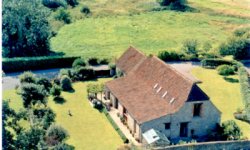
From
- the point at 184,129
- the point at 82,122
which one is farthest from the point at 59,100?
the point at 184,129

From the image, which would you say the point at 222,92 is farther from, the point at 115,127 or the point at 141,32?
the point at 141,32

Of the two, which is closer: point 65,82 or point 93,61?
point 65,82

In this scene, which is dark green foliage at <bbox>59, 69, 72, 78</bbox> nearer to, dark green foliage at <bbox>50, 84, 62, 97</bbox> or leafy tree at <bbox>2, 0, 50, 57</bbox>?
dark green foliage at <bbox>50, 84, 62, 97</bbox>

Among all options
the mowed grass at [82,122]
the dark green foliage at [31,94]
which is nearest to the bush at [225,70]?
the mowed grass at [82,122]

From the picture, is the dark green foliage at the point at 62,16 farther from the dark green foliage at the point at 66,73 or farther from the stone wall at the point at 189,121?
the stone wall at the point at 189,121

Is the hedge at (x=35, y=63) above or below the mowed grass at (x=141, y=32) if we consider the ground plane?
below

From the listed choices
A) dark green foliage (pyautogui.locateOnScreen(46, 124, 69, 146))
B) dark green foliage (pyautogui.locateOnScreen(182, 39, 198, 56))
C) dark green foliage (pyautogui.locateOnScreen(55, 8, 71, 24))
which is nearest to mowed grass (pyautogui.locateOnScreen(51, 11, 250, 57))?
dark green foliage (pyautogui.locateOnScreen(55, 8, 71, 24))
